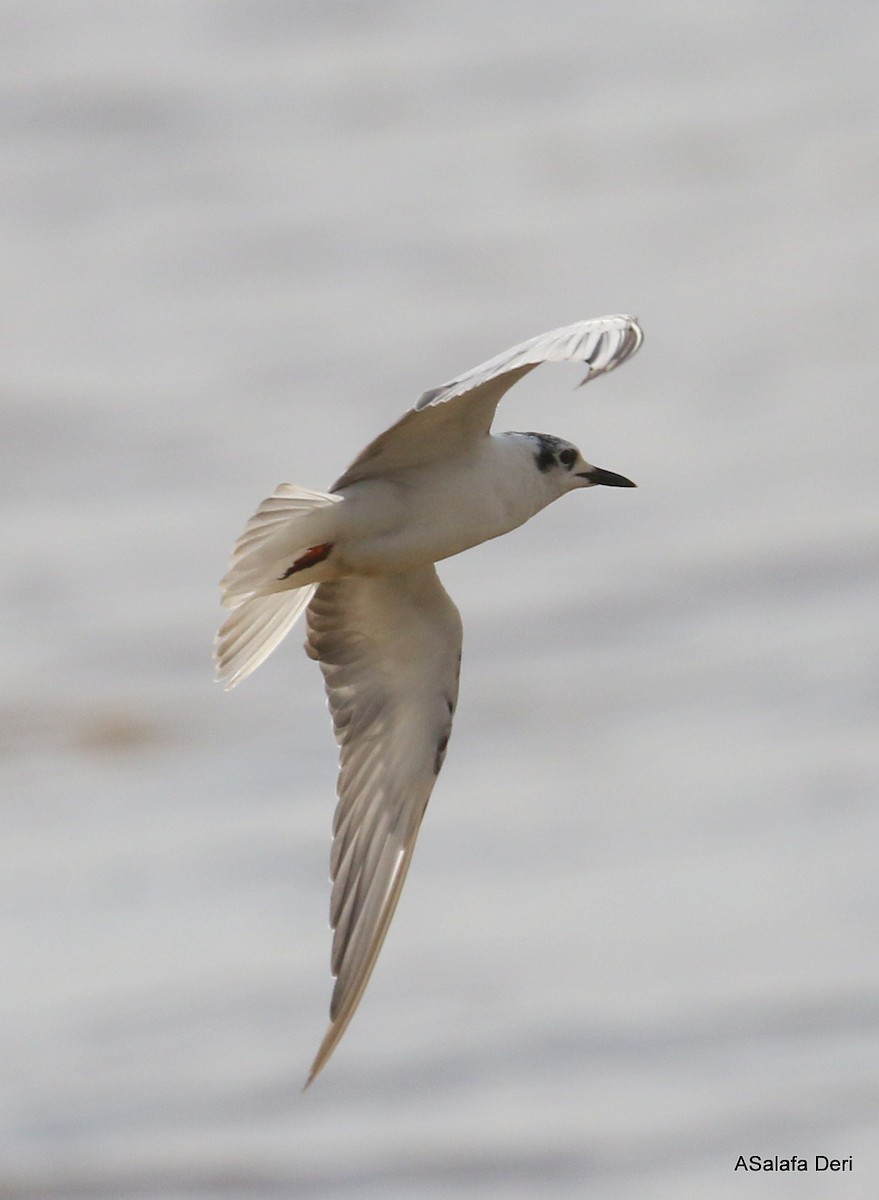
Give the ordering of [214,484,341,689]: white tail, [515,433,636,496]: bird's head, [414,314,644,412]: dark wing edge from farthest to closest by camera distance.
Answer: [515,433,636,496]: bird's head
[214,484,341,689]: white tail
[414,314,644,412]: dark wing edge

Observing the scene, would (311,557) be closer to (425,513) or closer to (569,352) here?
(425,513)

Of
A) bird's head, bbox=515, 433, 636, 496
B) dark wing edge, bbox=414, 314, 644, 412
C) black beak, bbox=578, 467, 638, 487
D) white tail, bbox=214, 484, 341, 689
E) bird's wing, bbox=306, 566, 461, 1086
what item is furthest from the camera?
bird's wing, bbox=306, 566, 461, 1086

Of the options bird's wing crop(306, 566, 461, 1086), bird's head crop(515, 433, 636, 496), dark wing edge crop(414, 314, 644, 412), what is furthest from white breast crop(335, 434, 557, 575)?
dark wing edge crop(414, 314, 644, 412)

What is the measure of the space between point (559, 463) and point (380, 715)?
2.92 feet

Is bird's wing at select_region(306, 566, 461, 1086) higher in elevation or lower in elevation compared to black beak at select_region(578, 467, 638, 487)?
lower

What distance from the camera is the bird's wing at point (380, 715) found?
782 centimetres

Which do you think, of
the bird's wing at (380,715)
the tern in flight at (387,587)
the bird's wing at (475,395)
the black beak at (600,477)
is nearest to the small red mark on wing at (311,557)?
the tern in flight at (387,587)

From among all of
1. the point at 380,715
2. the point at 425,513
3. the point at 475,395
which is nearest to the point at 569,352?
the point at 475,395

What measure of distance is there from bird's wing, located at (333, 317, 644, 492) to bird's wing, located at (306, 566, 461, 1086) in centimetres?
52

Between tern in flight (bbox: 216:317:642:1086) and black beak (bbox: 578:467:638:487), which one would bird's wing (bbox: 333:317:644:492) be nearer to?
tern in flight (bbox: 216:317:642:1086)

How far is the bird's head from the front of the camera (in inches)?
296

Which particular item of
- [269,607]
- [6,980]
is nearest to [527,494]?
[269,607]

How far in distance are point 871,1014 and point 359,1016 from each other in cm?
270

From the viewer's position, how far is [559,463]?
24.8 ft
